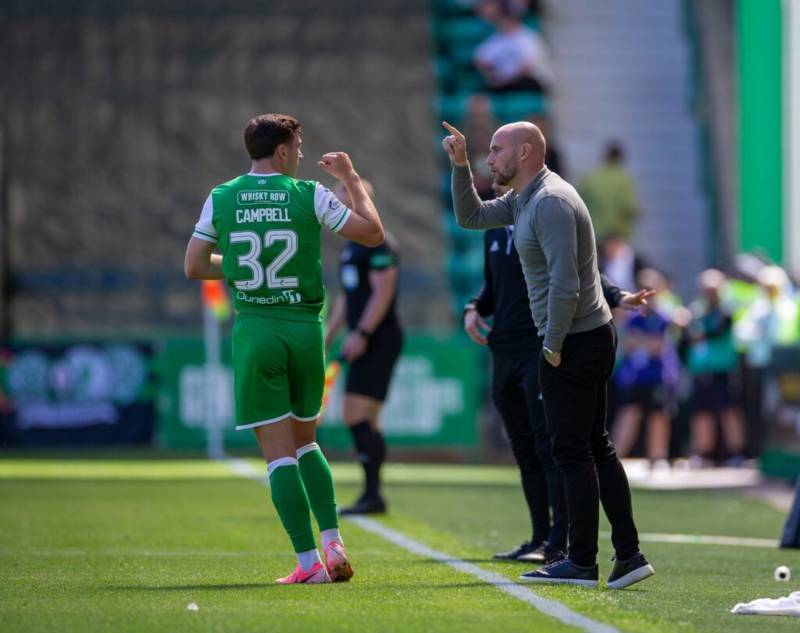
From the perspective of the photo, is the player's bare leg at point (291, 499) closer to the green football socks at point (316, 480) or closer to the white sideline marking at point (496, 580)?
the green football socks at point (316, 480)

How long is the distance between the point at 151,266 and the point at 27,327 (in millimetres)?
1870

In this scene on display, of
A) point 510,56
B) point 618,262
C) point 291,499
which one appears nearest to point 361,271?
point 291,499

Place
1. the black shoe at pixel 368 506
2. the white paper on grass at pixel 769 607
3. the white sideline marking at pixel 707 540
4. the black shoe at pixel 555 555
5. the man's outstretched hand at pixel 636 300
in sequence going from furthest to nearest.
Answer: the black shoe at pixel 368 506 < the white sideline marking at pixel 707 540 < the black shoe at pixel 555 555 < the man's outstretched hand at pixel 636 300 < the white paper on grass at pixel 769 607

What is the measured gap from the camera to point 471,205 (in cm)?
843

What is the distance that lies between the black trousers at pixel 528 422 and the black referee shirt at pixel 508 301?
59 mm

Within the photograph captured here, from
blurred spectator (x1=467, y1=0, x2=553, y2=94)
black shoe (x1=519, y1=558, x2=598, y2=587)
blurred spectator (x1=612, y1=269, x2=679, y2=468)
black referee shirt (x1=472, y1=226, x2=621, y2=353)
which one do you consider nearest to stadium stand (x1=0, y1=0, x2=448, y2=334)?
blurred spectator (x1=467, y1=0, x2=553, y2=94)

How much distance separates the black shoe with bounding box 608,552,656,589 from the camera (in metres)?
7.96

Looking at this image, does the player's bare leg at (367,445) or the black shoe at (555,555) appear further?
the player's bare leg at (367,445)

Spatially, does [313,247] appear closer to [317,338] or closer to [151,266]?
[317,338]

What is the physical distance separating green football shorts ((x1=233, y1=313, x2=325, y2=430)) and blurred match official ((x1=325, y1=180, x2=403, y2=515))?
4033 millimetres

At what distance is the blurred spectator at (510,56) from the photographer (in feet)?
83.8

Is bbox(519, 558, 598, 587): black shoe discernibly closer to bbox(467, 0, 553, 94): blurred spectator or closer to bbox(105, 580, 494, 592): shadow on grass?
bbox(105, 580, 494, 592): shadow on grass

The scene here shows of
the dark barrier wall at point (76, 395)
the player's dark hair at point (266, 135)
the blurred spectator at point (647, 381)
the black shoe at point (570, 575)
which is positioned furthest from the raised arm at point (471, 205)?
the dark barrier wall at point (76, 395)

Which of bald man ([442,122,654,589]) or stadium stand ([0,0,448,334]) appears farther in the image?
stadium stand ([0,0,448,334])
